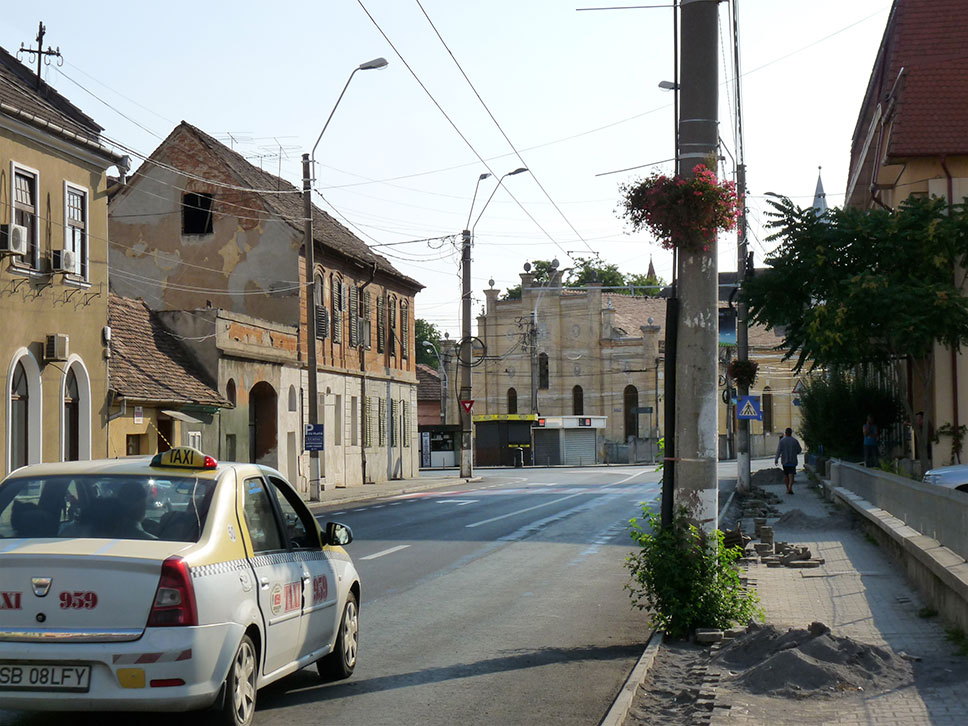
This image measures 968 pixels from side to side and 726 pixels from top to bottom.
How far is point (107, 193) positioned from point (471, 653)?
20055 millimetres

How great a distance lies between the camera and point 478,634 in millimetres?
10922

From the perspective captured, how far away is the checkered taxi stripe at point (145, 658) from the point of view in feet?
20.0

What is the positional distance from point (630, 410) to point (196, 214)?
52663mm

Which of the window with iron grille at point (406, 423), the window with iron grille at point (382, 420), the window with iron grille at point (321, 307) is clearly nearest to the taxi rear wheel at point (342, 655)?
the window with iron grille at point (321, 307)

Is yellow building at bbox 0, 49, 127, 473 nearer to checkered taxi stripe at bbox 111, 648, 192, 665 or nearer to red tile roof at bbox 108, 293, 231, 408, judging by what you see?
red tile roof at bbox 108, 293, 231, 408

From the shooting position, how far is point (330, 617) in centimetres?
830

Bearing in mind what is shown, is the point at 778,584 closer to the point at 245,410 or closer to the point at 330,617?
the point at 330,617

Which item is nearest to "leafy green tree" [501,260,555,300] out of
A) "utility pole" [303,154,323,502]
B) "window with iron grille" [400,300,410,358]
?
"window with iron grille" [400,300,410,358]

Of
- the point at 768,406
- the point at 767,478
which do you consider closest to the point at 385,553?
the point at 767,478

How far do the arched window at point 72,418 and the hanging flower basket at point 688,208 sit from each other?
18597 mm

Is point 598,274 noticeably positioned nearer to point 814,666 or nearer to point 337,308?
point 337,308

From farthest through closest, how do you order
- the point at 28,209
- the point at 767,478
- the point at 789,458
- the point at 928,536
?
the point at 767,478 < the point at 789,458 < the point at 28,209 < the point at 928,536

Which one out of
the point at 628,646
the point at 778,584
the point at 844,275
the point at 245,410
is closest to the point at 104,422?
the point at 245,410

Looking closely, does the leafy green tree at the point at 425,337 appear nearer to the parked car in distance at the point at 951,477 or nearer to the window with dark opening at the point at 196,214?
the window with dark opening at the point at 196,214
